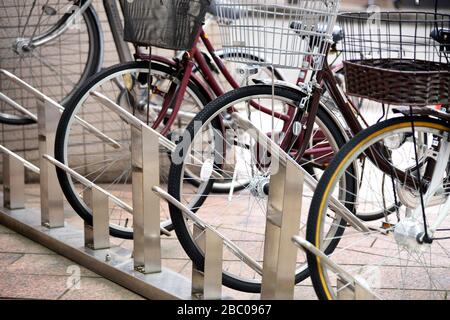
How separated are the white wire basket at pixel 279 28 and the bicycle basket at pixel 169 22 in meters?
0.55

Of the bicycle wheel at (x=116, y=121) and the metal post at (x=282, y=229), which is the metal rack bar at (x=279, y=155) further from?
the bicycle wheel at (x=116, y=121)

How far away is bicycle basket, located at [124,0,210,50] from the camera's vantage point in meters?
4.25

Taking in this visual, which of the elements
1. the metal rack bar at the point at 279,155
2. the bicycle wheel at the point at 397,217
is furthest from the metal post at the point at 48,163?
the bicycle wheel at the point at 397,217

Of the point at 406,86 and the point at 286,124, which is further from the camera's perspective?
the point at 286,124

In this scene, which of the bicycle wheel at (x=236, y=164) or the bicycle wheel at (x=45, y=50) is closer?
the bicycle wheel at (x=236, y=164)

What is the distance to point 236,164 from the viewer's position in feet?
14.2

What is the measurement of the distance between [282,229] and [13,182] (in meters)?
2.67

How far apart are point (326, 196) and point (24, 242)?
2.57 metres

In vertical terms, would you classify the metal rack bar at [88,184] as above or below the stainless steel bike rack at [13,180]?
above

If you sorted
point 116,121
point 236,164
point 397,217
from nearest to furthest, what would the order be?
point 397,217 → point 236,164 → point 116,121

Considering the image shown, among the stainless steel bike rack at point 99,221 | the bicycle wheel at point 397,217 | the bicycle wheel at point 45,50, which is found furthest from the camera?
the bicycle wheel at point 45,50

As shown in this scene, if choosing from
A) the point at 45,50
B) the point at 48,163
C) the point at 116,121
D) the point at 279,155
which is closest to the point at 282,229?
the point at 279,155

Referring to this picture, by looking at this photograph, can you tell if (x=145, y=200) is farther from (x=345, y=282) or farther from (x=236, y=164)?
(x=345, y=282)

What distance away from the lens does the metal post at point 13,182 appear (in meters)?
5.37
